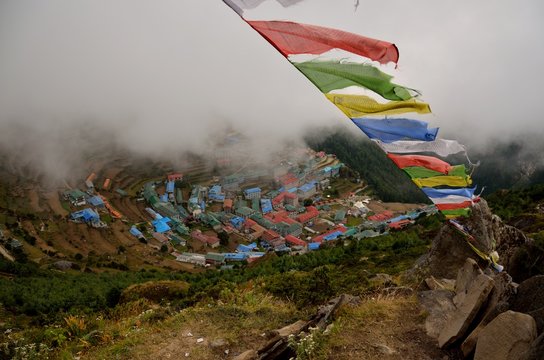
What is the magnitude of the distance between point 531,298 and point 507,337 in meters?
1.31

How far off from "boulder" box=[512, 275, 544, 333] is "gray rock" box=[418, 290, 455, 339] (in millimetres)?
1404

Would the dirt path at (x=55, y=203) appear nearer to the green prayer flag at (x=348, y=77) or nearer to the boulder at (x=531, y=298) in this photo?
the green prayer flag at (x=348, y=77)

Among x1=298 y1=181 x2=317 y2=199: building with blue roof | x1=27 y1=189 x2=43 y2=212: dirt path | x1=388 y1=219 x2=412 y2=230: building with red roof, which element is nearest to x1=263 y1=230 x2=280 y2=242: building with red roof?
x1=388 y1=219 x2=412 y2=230: building with red roof

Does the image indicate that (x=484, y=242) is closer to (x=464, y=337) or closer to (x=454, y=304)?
(x=454, y=304)

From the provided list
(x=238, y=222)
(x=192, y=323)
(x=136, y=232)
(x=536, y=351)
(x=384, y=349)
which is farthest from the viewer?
(x=238, y=222)

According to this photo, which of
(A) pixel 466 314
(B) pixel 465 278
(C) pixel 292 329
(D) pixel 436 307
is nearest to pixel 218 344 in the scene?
(C) pixel 292 329

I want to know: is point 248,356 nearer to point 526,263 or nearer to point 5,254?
point 526,263

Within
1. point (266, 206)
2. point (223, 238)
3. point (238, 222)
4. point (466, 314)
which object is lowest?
point (223, 238)

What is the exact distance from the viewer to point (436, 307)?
786cm

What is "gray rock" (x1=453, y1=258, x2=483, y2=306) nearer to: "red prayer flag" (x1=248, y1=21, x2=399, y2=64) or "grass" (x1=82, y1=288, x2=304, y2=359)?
"grass" (x1=82, y1=288, x2=304, y2=359)

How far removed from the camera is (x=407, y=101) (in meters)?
5.67

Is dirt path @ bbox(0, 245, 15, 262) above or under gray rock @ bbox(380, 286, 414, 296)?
under

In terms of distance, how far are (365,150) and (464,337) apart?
391 feet

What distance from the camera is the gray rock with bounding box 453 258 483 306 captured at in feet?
26.0
